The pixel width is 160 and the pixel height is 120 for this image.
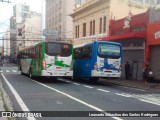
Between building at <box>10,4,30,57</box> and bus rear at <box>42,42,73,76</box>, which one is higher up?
building at <box>10,4,30,57</box>

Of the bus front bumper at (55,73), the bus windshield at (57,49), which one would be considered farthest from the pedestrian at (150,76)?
the bus windshield at (57,49)

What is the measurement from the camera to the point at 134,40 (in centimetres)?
2930

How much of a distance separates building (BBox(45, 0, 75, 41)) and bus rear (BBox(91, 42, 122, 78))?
40015 millimetres

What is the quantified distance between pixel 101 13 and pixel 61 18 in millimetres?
33437

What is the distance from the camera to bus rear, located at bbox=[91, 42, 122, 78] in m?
22.5

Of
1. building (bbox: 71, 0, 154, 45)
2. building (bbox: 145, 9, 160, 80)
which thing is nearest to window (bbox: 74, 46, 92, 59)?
building (bbox: 145, 9, 160, 80)

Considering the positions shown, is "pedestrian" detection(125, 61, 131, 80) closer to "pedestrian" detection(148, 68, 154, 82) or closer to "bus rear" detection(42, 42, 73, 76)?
"pedestrian" detection(148, 68, 154, 82)

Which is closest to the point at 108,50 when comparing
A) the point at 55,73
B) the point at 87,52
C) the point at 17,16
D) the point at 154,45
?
the point at 87,52

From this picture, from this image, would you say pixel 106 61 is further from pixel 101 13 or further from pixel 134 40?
pixel 101 13

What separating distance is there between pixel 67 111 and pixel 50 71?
1246cm

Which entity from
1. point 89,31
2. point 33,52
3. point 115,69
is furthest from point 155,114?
point 89,31

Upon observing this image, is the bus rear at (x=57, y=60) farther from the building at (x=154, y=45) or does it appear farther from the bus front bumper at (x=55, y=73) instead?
the building at (x=154, y=45)

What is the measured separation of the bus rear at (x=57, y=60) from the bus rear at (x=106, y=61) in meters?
2.11

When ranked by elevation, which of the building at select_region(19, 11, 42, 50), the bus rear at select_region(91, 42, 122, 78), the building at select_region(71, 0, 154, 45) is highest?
the building at select_region(19, 11, 42, 50)
